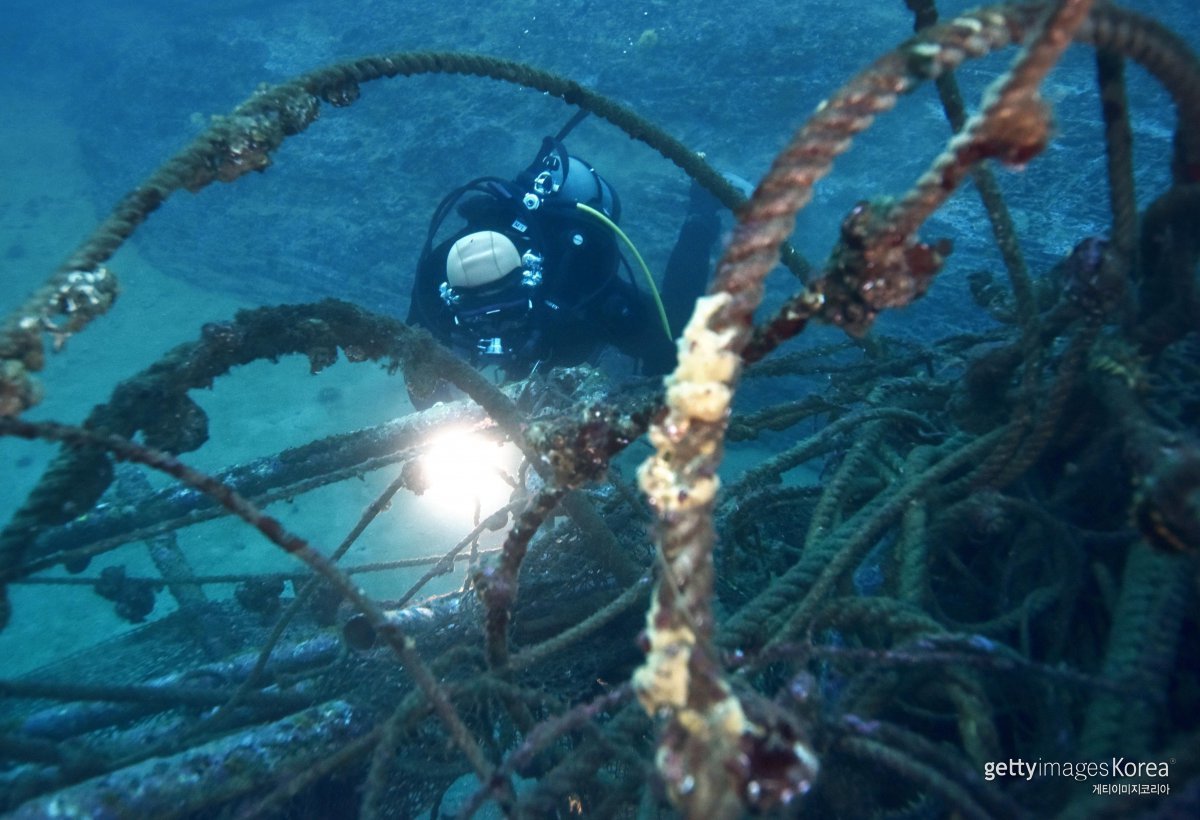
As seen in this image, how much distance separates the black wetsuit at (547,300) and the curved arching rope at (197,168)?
1.64m

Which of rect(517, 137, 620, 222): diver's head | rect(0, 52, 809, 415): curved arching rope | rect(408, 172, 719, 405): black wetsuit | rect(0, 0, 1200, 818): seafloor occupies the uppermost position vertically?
rect(517, 137, 620, 222): diver's head

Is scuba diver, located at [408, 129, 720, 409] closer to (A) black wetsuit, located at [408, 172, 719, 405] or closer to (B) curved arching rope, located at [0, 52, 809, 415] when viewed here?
(A) black wetsuit, located at [408, 172, 719, 405]

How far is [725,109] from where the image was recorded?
10516 mm

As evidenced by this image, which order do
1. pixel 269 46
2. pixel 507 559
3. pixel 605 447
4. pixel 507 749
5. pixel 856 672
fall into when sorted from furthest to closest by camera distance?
pixel 269 46
pixel 507 749
pixel 856 672
pixel 507 559
pixel 605 447

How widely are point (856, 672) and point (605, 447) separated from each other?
114 cm

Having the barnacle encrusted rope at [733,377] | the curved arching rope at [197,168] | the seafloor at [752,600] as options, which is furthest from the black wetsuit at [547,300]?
the barnacle encrusted rope at [733,377]

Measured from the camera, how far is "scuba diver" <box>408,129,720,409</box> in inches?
157

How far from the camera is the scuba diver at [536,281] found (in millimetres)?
4000

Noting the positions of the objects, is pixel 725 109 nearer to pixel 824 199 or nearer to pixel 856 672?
pixel 824 199

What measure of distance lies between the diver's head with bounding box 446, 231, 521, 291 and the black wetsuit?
0.27 ft

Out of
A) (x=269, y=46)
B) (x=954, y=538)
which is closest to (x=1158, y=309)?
(x=954, y=538)

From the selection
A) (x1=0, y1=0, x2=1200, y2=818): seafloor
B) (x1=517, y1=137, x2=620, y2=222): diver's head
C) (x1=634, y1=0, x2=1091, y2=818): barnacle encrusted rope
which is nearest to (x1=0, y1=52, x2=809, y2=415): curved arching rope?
(x1=0, y1=0, x2=1200, y2=818): seafloor

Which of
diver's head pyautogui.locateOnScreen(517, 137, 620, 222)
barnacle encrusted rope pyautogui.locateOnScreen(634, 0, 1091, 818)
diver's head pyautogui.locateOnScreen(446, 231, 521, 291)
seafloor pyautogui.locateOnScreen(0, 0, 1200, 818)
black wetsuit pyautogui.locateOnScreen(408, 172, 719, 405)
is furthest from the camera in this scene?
diver's head pyautogui.locateOnScreen(517, 137, 620, 222)

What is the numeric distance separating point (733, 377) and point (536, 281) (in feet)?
11.2
